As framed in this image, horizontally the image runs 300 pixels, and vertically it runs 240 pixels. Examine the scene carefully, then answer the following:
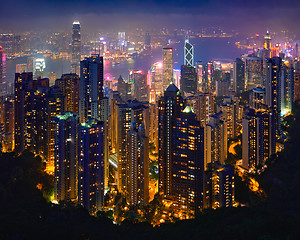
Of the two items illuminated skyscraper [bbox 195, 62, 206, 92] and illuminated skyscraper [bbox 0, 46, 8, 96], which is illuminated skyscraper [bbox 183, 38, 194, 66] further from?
illuminated skyscraper [bbox 0, 46, 8, 96]

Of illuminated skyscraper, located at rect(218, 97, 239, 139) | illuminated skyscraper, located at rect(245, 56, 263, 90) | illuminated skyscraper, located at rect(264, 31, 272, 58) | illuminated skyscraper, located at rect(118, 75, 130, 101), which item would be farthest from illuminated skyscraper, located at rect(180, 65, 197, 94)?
illuminated skyscraper, located at rect(218, 97, 239, 139)

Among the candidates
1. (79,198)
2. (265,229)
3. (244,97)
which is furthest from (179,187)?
(244,97)

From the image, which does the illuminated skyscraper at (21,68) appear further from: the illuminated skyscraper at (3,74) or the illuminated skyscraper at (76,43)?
the illuminated skyscraper at (76,43)

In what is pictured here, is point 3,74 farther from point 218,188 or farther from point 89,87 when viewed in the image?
point 218,188

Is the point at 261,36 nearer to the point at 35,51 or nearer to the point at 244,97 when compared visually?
the point at 244,97

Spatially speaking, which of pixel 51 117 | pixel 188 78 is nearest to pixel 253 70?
pixel 188 78

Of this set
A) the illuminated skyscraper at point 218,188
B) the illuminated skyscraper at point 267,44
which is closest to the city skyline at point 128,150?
the illuminated skyscraper at point 218,188
